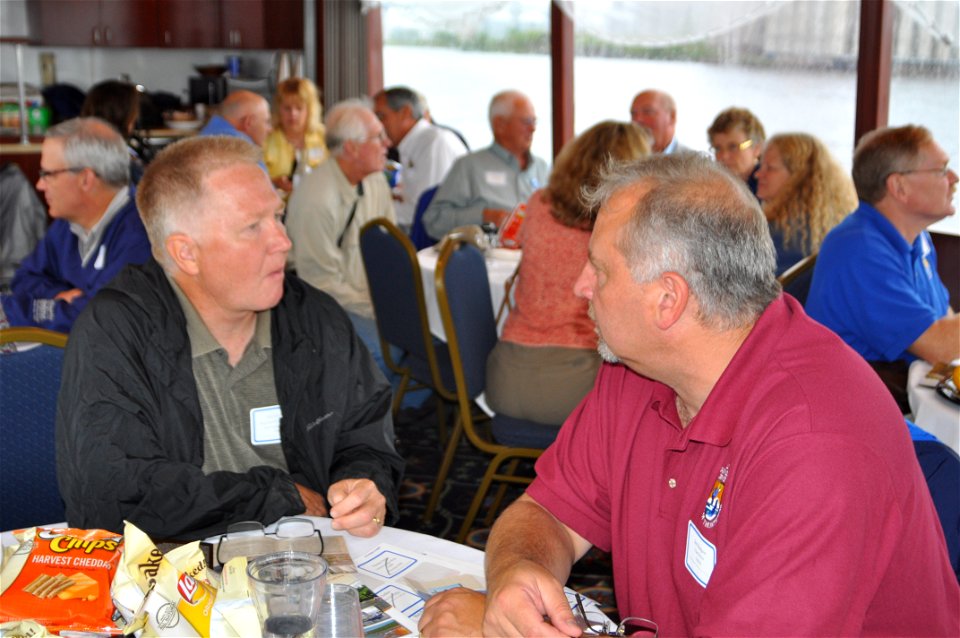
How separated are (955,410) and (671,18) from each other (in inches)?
166

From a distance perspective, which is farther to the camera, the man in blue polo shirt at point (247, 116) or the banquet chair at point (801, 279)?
the man in blue polo shirt at point (247, 116)

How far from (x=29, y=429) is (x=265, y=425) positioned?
0.57m

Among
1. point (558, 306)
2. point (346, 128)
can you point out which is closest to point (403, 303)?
point (558, 306)

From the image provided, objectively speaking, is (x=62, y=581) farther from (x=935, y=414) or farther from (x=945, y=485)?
(x=935, y=414)

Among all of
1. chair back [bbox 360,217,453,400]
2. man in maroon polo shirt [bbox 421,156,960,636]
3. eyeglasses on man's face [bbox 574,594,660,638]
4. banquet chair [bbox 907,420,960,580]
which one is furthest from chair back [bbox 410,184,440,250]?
eyeglasses on man's face [bbox 574,594,660,638]

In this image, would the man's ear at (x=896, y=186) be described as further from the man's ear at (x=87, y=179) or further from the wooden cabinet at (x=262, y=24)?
the wooden cabinet at (x=262, y=24)

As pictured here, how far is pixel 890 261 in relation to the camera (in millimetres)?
3053

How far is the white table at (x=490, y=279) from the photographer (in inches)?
Result: 159

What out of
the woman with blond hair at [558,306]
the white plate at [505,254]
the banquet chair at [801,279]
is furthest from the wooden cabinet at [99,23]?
the banquet chair at [801,279]

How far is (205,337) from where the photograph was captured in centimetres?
201

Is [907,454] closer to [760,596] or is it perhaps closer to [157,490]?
[760,596]

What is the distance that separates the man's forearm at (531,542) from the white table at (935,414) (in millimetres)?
1073

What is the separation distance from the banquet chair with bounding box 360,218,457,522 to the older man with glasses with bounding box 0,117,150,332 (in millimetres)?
829

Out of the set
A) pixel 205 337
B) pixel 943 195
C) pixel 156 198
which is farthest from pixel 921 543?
pixel 943 195
